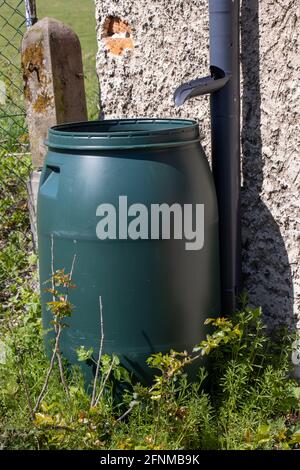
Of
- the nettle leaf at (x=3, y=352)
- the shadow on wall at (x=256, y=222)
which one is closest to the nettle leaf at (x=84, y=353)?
the nettle leaf at (x=3, y=352)

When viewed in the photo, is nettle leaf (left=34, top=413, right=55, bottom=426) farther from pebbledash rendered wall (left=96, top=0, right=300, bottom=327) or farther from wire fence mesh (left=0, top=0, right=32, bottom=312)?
wire fence mesh (left=0, top=0, right=32, bottom=312)

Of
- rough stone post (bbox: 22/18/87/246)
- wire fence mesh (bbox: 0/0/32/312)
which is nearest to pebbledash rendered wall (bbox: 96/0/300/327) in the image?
rough stone post (bbox: 22/18/87/246)

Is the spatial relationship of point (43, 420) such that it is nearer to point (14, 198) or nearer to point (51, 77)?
point (51, 77)

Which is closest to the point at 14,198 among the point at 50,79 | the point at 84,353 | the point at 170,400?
the point at 50,79

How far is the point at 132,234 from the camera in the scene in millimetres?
2480

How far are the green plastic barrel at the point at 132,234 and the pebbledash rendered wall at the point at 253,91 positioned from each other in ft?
1.11

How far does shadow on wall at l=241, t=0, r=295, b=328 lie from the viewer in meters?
2.84

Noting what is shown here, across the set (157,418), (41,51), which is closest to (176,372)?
(157,418)

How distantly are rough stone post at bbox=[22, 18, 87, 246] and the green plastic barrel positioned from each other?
0.77m

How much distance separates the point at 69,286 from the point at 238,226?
2.49 feet

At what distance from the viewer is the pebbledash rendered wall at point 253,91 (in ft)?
9.08

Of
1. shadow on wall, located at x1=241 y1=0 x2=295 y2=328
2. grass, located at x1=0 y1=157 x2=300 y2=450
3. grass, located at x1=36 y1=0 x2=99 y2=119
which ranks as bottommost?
grass, located at x1=0 y1=157 x2=300 y2=450

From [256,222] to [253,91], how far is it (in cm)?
50

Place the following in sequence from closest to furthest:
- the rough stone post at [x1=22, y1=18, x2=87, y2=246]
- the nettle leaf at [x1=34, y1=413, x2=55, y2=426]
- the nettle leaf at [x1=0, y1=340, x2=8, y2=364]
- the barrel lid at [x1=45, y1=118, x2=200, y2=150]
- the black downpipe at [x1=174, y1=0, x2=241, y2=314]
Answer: the nettle leaf at [x1=34, y1=413, x2=55, y2=426] → the barrel lid at [x1=45, y1=118, x2=200, y2=150] → the black downpipe at [x1=174, y1=0, x2=241, y2=314] → the nettle leaf at [x1=0, y1=340, x2=8, y2=364] → the rough stone post at [x1=22, y1=18, x2=87, y2=246]
